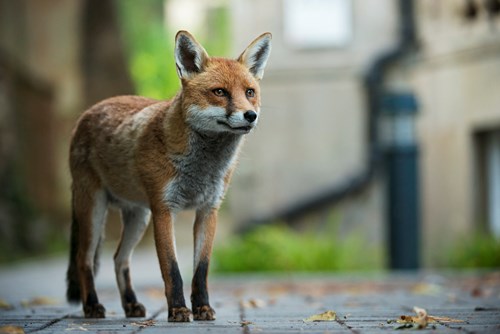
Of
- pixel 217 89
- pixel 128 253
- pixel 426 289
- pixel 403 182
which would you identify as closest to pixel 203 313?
pixel 128 253

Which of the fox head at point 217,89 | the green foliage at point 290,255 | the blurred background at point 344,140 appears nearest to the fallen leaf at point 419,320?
the fox head at point 217,89

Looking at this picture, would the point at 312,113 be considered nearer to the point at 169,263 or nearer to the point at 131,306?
the point at 131,306

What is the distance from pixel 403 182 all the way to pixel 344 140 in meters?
4.82

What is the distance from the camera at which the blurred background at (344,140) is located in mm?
13719

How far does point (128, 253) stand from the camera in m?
7.02

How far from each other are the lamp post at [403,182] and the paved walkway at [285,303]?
0.80 meters

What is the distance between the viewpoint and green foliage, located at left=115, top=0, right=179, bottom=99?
36406 mm

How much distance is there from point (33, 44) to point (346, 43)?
7.72 meters

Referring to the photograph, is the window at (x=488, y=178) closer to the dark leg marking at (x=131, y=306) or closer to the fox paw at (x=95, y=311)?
the dark leg marking at (x=131, y=306)

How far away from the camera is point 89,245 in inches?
268

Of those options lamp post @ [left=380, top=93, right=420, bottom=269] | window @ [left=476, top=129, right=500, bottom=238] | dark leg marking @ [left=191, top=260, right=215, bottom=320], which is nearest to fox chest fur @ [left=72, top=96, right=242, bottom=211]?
dark leg marking @ [left=191, top=260, right=215, bottom=320]

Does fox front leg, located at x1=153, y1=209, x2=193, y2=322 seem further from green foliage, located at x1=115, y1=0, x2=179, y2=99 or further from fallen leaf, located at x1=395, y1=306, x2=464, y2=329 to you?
green foliage, located at x1=115, y1=0, x2=179, y2=99

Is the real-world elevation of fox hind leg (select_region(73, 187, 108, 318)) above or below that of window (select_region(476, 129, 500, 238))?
below

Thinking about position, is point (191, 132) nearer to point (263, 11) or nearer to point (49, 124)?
point (263, 11)
